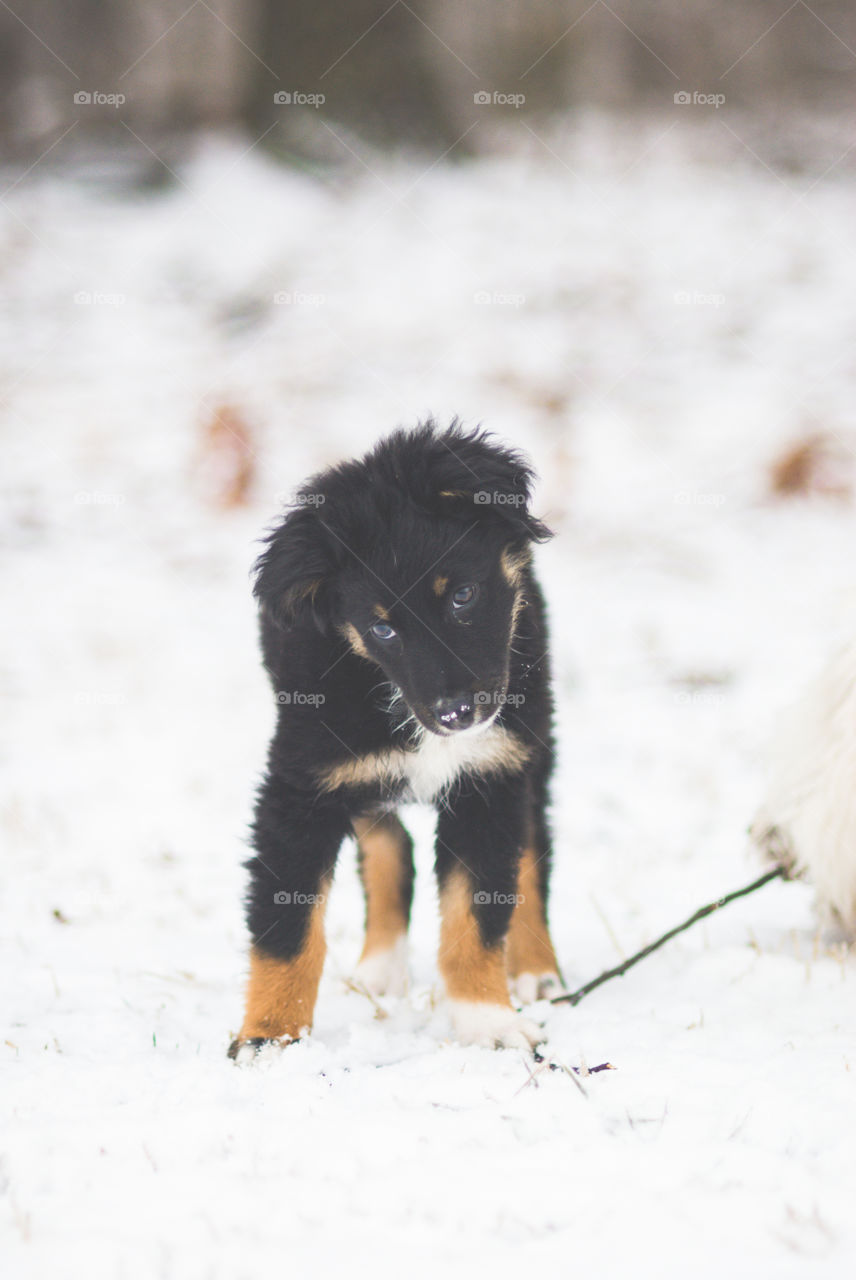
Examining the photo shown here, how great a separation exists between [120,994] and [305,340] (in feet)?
32.3

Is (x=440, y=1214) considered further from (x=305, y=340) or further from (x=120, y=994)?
(x=305, y=340)

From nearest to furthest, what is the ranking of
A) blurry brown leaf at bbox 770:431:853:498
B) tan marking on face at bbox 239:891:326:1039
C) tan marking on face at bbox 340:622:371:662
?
1. tan marking on face at bbox 239:891:326:1039
2. tan marking on face at bbox 340:622:371:662
3. blurry brown leaf at bbox 770:431:853:498

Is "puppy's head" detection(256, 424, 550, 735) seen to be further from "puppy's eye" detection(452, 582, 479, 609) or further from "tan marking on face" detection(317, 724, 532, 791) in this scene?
"tan marking on face" detection(317, 724, 532, 791)

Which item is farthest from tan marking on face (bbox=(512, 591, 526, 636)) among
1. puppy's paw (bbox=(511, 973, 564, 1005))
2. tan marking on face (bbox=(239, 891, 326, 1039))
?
puppy's paw (bbox=(511, 973, 564, 1005))

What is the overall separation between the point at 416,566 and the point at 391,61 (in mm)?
12969

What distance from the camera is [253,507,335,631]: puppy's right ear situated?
2.70 meters

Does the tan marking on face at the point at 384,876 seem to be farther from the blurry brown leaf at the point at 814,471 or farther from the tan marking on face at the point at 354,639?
the blurry brown leaf at the point at 814,471

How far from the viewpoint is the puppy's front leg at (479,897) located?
9.33ft

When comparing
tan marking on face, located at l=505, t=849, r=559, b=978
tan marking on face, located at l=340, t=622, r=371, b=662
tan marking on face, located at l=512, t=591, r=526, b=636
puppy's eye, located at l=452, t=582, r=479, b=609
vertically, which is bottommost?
tan marking on face, located at l=505, t=849, r=559, b=978

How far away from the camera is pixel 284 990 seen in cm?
267

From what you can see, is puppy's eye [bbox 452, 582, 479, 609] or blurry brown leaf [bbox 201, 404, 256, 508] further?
blurry brown leaf [bbox 201, 404, 256, 508]

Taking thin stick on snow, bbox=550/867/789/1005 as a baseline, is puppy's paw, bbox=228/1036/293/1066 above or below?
below

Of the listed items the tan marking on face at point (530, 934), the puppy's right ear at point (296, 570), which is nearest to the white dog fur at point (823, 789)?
the tan marking on face at point (530, 934)

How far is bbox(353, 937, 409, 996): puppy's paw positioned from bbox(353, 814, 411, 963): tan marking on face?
0.11 ft
